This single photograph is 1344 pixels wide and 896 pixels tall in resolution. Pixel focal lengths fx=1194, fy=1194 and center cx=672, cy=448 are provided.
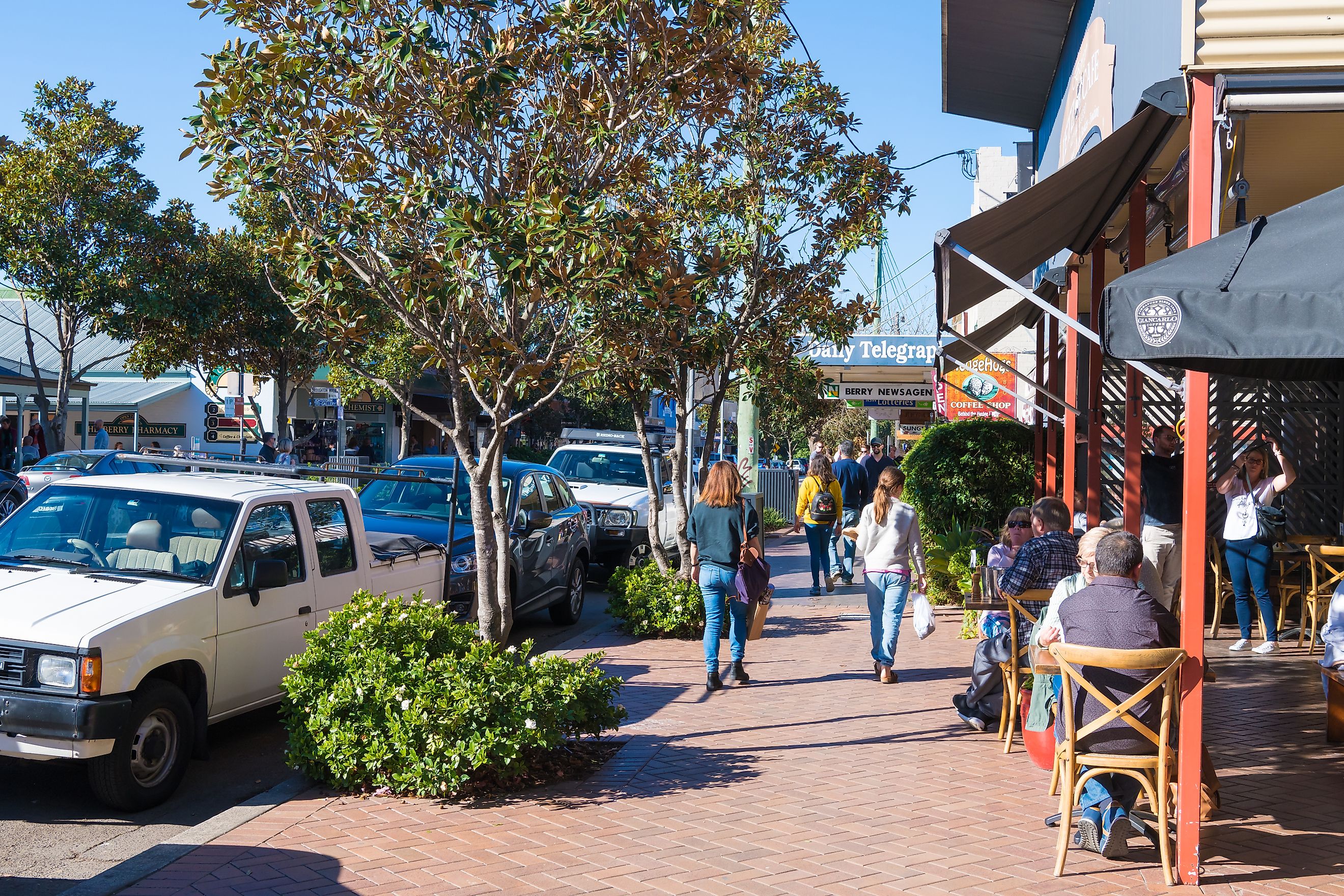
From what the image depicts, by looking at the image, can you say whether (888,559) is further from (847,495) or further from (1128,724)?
(847,495)

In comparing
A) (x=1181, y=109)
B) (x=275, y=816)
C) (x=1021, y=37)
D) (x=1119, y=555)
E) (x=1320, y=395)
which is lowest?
(x=275, y=816)

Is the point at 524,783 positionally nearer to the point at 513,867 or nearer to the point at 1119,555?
the point at 513,867

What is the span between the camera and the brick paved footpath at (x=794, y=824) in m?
4.89

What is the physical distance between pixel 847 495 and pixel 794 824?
10.5 metres

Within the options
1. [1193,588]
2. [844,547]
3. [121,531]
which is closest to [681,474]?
[844,547]

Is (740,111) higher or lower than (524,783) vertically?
higher

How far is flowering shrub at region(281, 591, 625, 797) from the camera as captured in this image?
5973 millimetres

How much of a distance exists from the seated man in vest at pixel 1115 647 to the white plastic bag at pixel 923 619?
299 centimetres

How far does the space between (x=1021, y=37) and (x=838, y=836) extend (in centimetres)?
1062

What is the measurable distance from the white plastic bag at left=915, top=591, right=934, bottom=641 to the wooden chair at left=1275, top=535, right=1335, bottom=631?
3.86 metres

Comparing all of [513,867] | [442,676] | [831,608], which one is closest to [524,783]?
[442,676]

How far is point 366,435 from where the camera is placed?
4953 cm

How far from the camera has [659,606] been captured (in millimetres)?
11375

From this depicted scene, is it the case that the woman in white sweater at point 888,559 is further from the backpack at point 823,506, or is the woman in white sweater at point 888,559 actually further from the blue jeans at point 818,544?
the blue jeans at point 818,544
